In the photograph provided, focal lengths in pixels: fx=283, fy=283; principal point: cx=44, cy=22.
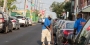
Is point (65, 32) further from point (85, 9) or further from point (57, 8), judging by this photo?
point (57, 8)

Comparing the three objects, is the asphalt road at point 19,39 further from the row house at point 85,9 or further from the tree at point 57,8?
the tree at point 57,8

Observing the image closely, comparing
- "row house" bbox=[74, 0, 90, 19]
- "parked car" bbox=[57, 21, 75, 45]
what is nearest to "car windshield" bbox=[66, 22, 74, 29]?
"parked car" bbox=[57, 21, 75, 45]

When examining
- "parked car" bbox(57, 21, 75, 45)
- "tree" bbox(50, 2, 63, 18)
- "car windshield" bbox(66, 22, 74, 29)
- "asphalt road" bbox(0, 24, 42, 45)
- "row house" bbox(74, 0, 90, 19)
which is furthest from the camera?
"tree" bbox(50, 2, 63, 18)

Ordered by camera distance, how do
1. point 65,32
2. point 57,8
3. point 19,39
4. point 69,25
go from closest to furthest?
1. point 65,32
2. point 69,25
3. point 19,39
4. point 57,8

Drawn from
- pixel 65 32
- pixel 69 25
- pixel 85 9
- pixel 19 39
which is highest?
pixel 85 9

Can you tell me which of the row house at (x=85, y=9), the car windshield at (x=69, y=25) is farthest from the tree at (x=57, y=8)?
the car windshield at (x=69, y=25)

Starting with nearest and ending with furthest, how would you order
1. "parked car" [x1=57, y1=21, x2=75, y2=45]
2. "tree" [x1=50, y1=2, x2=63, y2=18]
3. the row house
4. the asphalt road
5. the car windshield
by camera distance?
"parked car" [x1=57, y1=21, x2=75, y2=45] → the car windshield → the asphalt road → the row house → "tree" [x1=50, y1=2, x2=63, y2=18]

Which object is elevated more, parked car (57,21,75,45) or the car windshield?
the car windshield

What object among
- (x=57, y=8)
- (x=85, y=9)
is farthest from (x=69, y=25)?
(x=57, y=8)

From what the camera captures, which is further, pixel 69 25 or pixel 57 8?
pixel 57 8

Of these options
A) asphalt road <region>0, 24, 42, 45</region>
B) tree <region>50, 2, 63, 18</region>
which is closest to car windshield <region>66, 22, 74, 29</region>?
asphalt road <region>0, 24, 42, 45</region>

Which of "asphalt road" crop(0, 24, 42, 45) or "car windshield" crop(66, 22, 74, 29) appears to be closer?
"car windshield" crop(66, 22, 74, 29)

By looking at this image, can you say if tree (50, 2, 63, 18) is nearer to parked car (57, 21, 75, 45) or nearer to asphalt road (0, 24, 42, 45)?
asphalt road (0, 24, 42, 45)

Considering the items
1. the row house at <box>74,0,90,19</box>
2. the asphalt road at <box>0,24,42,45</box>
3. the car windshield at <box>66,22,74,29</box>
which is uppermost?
the row house at <box>74,0,90,19</box>
